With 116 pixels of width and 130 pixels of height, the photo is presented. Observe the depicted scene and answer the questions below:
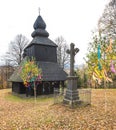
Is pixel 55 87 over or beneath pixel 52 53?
beneath

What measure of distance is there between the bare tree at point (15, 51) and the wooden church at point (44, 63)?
1684 centimetres

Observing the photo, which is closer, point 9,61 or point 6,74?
point 6,74

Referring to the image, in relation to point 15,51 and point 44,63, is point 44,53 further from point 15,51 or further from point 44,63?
point 15,51

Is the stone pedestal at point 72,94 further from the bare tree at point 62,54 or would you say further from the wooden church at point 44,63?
the bare tree at point 62,54

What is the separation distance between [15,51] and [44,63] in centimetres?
2119

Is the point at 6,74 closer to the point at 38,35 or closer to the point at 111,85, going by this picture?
the point at 38,35

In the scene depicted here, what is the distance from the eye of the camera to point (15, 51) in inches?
1812

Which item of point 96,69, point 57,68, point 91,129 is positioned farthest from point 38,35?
point 91,129

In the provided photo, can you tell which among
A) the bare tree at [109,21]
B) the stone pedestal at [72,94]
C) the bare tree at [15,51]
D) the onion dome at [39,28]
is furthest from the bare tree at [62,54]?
the stone pedestal at [72,94]

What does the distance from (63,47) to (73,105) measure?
36042 mm

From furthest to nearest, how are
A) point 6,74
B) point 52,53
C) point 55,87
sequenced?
point 6,74
point 52,53
point 55,87

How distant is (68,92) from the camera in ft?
46.6

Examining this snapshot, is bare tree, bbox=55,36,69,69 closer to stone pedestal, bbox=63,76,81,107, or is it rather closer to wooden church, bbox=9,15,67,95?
wooden church, bbox=9,15,67,95

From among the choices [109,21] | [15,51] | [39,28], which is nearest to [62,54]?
[15,51]
